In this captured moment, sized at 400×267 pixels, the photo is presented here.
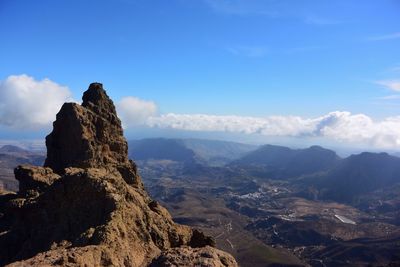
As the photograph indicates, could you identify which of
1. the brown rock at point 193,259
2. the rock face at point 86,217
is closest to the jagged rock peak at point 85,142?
the rock face at point 86,217

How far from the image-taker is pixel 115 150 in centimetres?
7838

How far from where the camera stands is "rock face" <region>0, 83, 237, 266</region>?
107 feet

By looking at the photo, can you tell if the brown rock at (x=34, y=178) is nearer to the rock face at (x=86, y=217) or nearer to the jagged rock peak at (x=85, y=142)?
the rock face at (x=86, y=217)

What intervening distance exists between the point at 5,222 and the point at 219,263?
130 feet

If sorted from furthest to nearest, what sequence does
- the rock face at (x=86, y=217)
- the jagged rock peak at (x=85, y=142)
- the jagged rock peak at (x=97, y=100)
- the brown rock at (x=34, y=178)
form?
the jagged rock peak at (x=97, y=100) → the jagged rock peak at (x=85, y=142) → the brown rock at (x=34, y=178) → the rock face at (x=86, y=217)

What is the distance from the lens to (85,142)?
69.1 metres

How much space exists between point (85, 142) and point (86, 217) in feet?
88.1

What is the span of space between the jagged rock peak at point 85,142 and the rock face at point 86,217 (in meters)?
0.17

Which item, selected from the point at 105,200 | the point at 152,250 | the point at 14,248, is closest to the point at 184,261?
the point at 152,250

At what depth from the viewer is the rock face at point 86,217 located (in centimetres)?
3269

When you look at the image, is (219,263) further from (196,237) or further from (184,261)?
(196,237)

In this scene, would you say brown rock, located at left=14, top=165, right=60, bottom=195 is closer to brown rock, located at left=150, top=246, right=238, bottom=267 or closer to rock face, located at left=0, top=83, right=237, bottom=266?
rock face, located at left=0, top=83, right=237, bottom=266

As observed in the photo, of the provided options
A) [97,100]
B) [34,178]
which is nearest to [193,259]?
[34,178]

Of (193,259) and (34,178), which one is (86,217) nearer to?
(193,259)
